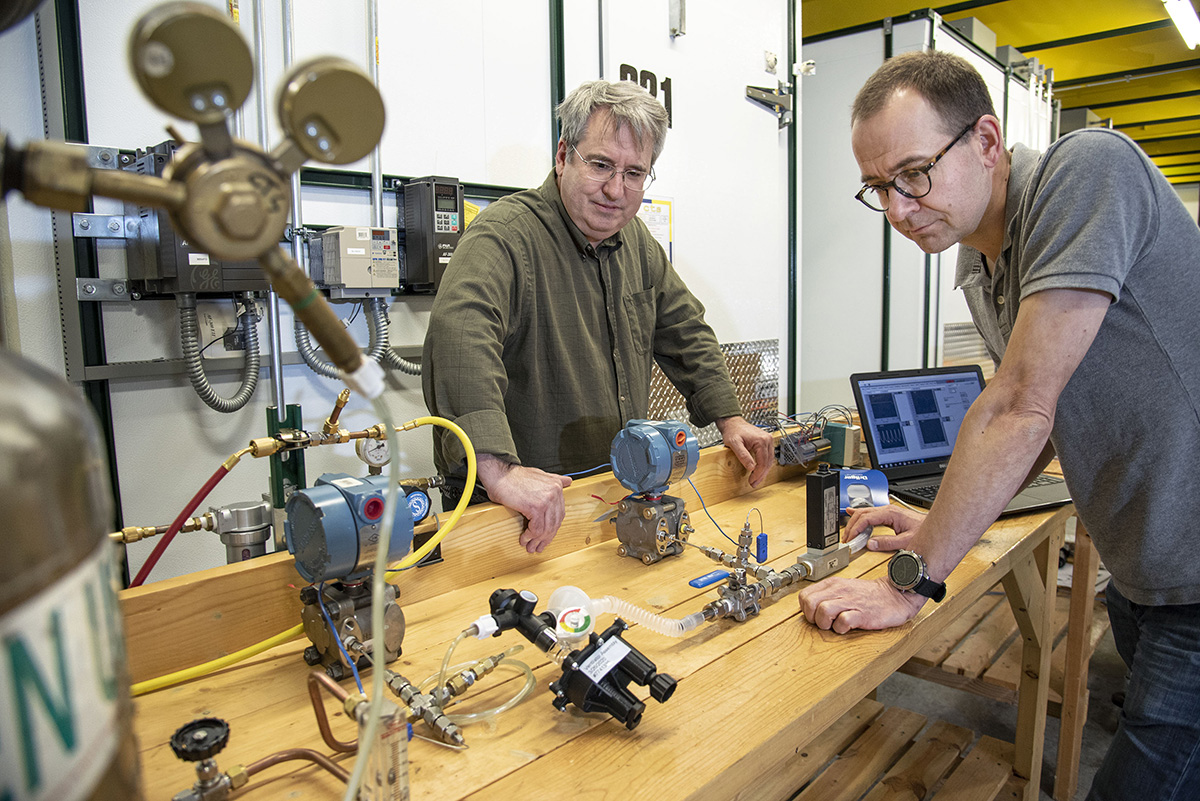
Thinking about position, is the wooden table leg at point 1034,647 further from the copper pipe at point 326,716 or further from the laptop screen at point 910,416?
the copper pipe at point 326,716

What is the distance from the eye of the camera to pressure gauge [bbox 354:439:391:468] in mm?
1199

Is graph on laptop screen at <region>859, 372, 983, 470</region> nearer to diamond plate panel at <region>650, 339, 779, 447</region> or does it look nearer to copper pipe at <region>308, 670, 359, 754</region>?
diamond plate panel at <region>650, 339, 779, 447</region>

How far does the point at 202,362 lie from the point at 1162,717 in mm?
2177

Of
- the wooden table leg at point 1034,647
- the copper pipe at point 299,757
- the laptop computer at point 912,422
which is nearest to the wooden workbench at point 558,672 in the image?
the copper pipe at point 299,757

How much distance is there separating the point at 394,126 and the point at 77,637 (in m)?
2.17

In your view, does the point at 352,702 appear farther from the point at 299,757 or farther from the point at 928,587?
the point at 928,587

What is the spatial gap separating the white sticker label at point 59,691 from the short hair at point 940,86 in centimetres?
126

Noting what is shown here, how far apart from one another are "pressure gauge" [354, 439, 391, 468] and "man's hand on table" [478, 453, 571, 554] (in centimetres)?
17

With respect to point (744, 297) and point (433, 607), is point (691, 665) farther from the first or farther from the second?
point (744, 297)

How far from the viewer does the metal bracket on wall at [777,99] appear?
3.23 meters

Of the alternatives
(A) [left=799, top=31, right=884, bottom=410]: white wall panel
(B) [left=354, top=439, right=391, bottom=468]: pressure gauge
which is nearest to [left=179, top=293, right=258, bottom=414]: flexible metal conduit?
(B) [left=354, top=439, right=391, bottom=468]: pressure gauge

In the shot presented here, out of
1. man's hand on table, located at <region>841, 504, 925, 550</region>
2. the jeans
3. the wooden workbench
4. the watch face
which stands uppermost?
the watch face

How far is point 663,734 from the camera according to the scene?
0.81 meters

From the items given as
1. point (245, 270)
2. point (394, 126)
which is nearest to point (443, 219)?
point (394, 126)
